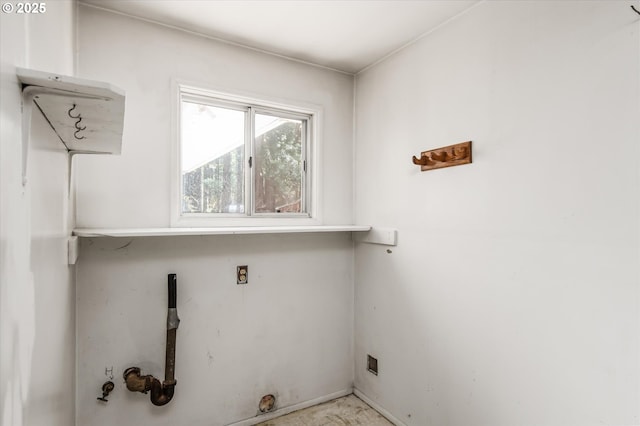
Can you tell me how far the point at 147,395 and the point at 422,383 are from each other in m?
1.61

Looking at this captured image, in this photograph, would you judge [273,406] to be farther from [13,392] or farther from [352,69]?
[352,69]

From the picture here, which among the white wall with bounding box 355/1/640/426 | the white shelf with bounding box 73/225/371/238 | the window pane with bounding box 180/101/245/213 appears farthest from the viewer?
the window pane with bounding box 180/101/245/213

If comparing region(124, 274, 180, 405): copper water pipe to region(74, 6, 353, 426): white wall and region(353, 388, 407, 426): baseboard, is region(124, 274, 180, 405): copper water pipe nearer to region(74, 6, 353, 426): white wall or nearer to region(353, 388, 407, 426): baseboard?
region(74, 6, 353, 426): white wall

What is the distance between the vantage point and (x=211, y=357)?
218 cm

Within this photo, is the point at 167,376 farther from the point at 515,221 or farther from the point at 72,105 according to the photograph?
the point at 515,221

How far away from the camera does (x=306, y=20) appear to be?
1964 mm

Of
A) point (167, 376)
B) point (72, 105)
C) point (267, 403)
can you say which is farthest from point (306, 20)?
point (267, 403)

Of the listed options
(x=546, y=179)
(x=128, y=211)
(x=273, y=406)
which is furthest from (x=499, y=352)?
(x=128, y=211)

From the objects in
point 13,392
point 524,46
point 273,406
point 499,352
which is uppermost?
point 524,46

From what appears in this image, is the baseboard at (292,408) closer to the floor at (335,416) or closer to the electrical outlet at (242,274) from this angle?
the floor at (335,416)

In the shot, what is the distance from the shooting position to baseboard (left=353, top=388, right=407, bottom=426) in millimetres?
2282

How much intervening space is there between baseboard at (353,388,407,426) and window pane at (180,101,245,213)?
5.33 feet

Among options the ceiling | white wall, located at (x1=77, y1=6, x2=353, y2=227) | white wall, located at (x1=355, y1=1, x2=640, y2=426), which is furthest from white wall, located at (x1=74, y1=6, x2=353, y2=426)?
white wall, located at (x1=355, y1=1, x2=640, y2=426)

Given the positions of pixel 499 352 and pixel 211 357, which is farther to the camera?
pixel 211 357
